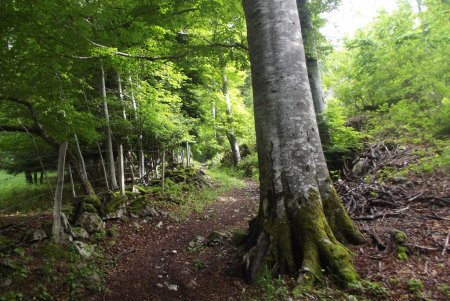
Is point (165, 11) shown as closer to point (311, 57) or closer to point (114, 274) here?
point (311, 57)

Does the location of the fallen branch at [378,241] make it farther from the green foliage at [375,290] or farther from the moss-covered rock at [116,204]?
the moss-covered rock at [116,204]

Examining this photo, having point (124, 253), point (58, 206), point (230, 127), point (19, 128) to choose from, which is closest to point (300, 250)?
point (124, 253)

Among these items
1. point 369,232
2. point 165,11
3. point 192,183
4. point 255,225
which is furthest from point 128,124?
point 369,232

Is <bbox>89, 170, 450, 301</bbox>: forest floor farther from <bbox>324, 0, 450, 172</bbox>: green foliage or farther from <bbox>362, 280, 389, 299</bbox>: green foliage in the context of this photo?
<bbox>324, 0, 450, 172</bbox>: green foliage

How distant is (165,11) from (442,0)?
8.75 meters

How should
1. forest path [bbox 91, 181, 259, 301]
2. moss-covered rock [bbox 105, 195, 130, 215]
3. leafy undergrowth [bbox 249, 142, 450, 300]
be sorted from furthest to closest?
moss-covered rock [bbox 105, 195, 130, 215], forest path [bbox 91, 181, 259, 301], leafy undergrowth [bbox 249, 142, 450, 300]

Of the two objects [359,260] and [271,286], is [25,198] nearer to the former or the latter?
[271,286]

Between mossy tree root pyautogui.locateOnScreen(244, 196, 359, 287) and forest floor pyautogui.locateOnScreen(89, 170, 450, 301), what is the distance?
21cm

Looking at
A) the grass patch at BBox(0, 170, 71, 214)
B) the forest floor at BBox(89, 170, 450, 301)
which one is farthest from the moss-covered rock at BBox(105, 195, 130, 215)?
the grass patch at BBox(0, 170, 71, 214)

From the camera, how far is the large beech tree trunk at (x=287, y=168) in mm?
3668

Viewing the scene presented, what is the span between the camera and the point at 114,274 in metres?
4.68

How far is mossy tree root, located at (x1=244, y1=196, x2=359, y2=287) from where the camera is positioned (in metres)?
3.41

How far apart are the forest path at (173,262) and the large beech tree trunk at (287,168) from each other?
552 millimetres

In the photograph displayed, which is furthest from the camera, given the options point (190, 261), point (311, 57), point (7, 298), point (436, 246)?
point (311, 57)
